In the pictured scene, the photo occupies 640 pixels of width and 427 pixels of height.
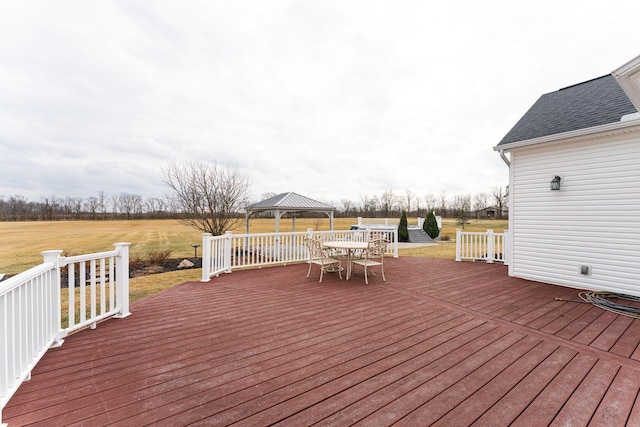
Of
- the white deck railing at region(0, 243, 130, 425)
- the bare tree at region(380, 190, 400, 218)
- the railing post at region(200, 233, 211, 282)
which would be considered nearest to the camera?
the white deck railing at region(0, 243, 130, 425)

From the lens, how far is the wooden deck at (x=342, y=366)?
6.05ft

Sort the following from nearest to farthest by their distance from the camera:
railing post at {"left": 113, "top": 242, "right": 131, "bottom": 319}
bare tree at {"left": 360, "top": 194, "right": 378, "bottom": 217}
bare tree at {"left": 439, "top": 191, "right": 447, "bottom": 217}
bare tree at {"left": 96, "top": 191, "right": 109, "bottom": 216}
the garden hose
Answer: railing post at {"left": 113, "top": 242, "right": 131, "bottom": 319}, the garden hose, bare tree at {"left": 96, "top": 191, "right": 109, "bottom": 216}, bare tree at {"left": 360, "top": 194, "right": 378, "bottom": 217}, bare tree at {"left": 439, "top": 191, "right": 447, "bottom": 217}

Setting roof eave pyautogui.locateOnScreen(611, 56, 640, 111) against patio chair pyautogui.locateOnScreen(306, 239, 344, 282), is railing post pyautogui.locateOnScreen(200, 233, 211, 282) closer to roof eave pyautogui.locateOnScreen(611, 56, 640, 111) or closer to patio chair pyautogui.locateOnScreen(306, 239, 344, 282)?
patio chair pyautogui.locateOnScreen(306, 239, 344, 282)

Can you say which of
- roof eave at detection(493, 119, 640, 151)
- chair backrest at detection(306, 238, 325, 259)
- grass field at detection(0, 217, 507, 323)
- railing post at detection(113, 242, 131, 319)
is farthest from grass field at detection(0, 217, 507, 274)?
railing post at detection(113, 242, 131, 319)

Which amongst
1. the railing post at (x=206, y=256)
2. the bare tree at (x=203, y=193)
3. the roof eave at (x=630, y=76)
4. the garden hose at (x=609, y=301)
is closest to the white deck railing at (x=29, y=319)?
the railing post at (x=206, y=256)

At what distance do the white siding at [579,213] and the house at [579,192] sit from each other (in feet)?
0.04

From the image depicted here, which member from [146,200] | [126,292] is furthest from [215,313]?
[146,200]

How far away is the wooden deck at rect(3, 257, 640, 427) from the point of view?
184 cm

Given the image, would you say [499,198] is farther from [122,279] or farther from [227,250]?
[122,279]

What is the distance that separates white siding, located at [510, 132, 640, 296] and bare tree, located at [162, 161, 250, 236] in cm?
1189

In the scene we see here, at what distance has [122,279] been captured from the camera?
12.0 ft

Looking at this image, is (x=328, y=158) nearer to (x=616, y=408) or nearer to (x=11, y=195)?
(x=616, y=408)

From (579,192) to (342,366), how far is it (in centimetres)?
613

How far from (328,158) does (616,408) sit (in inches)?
911
